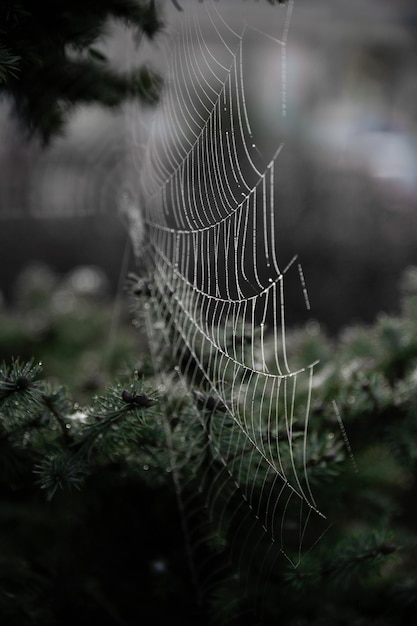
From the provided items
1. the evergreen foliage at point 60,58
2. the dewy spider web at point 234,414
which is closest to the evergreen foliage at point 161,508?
the dewy spider web at point 234,414

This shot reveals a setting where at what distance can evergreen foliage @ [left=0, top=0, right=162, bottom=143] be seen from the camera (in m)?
0.77

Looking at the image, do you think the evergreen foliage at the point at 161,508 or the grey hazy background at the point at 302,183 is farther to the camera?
the grey hazy background at the point at 302,183

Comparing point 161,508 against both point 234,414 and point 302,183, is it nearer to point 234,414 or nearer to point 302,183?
point 234,414

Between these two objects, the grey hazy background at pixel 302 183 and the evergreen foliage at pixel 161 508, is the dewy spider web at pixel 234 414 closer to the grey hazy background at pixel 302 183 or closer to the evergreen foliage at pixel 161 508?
the evergreen foliage at pixel 161 508

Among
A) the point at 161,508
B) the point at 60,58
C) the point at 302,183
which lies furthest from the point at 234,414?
the point at 302,183

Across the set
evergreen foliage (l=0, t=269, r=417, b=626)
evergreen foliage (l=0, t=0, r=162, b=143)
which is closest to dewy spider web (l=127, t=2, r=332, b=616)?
evergreen foliage (l=0, t=269, r=417, b=626)

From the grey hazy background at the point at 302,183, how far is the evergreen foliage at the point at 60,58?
5.0 inches

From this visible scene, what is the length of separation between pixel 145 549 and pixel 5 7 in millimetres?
686

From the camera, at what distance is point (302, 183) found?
11.1 ft

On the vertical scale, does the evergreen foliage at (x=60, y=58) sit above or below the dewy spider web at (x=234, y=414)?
above

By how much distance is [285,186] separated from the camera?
3.35 meters

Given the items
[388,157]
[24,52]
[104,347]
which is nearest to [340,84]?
[388,157]

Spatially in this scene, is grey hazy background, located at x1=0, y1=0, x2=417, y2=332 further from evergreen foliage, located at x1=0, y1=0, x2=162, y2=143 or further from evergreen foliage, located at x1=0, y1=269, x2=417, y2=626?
evergreen foliage, located at x1=0, y1=269, x2=417, y2=626

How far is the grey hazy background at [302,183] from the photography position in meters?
3.03
